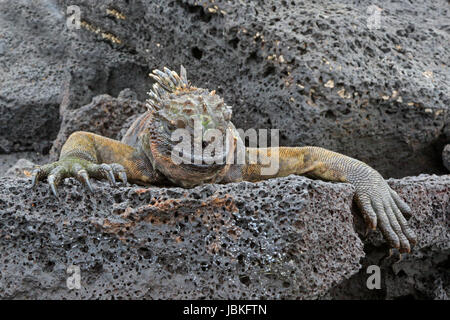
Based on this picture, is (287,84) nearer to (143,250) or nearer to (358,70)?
(358,70)

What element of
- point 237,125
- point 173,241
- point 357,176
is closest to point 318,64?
point 237,125

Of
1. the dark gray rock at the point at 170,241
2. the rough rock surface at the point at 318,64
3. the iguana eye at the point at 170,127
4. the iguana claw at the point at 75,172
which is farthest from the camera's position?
the rough rock surface at the point at 318,64

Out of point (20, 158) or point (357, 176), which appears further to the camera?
point (20, 158)

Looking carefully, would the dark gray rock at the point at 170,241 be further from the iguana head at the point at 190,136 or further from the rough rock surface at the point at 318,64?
the rough rock surface at the point at 318,64

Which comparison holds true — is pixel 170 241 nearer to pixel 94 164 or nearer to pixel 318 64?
pixel 94 164

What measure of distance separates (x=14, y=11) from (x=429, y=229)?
16.3 feet

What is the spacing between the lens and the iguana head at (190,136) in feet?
8.61

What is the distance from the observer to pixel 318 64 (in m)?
3.70

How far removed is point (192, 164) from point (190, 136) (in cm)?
15

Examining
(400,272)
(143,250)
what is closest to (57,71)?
(143,250)

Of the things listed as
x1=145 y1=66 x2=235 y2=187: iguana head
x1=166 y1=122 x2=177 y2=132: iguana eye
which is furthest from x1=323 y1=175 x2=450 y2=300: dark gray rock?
x1=166 y1=122 x2=177 y2=132: iguana eye

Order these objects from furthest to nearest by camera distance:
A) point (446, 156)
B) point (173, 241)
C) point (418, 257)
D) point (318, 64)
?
1. point (446, 156)
2. point (318, 64)
3. point (418, 257)
4. point (173, 241)

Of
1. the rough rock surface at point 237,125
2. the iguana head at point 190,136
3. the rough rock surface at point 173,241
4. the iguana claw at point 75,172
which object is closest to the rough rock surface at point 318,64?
the rough rock surface at point 237,125

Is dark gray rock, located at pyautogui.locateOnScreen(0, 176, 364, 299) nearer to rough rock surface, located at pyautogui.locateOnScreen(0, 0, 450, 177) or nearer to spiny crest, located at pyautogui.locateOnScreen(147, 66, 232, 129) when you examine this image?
spiny crest, located at pyautogui.locateOnScreen(147, 66, 232, 129)
